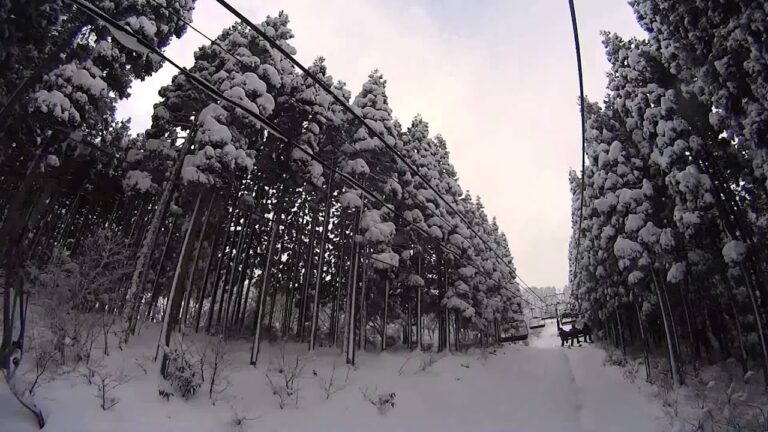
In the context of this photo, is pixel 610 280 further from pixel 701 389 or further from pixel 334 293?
pixel 334 293

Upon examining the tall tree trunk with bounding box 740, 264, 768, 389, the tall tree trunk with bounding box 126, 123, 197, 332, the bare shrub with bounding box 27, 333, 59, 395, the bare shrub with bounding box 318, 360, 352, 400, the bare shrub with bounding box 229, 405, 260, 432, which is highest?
the tall tree trunk with bounding box 126, 123, 197, 332

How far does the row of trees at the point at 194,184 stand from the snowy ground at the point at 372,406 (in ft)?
4.67

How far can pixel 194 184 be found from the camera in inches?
511

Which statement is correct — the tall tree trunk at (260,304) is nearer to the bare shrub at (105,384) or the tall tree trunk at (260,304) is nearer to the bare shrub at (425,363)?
the bare shrub at (105,384)

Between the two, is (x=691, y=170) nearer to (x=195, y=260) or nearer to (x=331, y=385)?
(x=331, y=385)

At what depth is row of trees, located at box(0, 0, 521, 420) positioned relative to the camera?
1159 centimetres

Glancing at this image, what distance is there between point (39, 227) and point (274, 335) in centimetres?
1359

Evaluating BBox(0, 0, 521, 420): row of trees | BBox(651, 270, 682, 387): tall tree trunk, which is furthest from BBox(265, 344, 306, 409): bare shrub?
BBox(651, 270, 682, 387): tall tree trunk

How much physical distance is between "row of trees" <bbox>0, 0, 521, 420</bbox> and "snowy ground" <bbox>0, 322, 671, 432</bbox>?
1423 millimetres

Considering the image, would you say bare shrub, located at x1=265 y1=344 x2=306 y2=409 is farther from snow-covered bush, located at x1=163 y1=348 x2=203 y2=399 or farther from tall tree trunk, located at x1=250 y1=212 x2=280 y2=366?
snow-covered bush, located at x1=163 y1=348 x2=203 y2=399

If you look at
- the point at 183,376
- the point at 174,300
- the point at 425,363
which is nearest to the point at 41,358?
the point at 183,376

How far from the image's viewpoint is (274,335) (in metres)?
21.5

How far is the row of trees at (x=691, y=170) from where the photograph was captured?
946cm

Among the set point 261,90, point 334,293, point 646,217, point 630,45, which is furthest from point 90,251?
point 630,45
